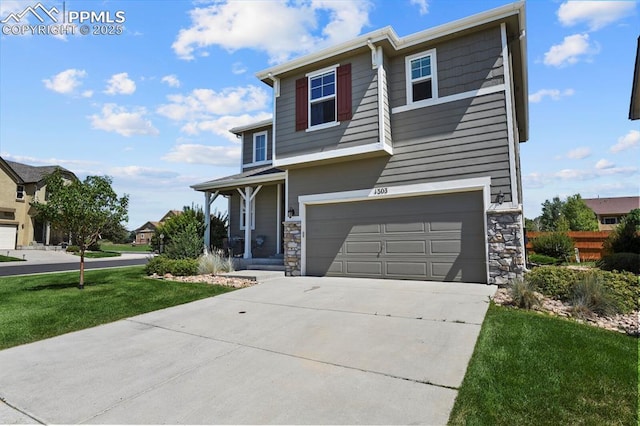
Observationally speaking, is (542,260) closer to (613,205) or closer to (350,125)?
(350,125)

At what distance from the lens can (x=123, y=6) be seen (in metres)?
8.62

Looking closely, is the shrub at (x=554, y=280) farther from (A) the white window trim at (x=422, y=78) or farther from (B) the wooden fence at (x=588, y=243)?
(B) the wooden fence at (x=588, y=243)

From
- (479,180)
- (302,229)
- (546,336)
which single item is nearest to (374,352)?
(546,336)

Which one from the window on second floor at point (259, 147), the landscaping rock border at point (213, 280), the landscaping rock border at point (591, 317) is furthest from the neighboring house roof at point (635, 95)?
the window on second floor at point (259, 147)

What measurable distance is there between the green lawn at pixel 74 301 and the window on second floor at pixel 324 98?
536 cm

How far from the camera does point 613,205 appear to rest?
3906 centimetres

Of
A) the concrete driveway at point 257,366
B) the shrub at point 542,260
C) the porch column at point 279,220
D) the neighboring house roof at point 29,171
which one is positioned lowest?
the concrete driveway at point 257,366

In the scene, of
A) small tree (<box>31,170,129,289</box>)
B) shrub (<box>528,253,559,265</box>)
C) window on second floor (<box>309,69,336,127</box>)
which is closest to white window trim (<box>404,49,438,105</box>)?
window on second floor (<box>309,69,336,127</box>)

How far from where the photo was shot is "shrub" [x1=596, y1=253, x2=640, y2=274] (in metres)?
8.18

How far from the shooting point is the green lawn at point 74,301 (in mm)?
5338

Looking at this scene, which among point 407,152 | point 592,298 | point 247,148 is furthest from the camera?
point 247,148

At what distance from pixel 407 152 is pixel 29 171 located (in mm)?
37580

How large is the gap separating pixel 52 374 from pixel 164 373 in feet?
4.08

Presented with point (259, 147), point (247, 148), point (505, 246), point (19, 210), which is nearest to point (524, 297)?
point (505, 246)
